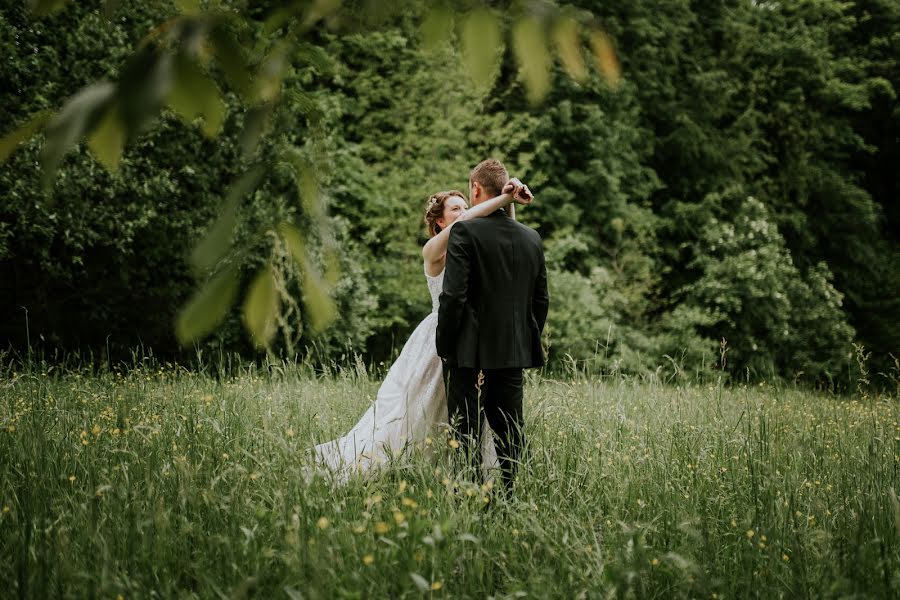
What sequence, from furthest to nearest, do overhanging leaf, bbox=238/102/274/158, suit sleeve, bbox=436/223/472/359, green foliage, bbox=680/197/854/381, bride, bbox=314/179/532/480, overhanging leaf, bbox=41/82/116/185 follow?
green foliage, bbox=680/197/854/381 < bride, bbox=314/179/532/480 < suit sleeve, bbox=436/223/472/359 < overhanging leaf, bbox=238/102/274/158 < overhanging leaf, bbox=41/82/116/185

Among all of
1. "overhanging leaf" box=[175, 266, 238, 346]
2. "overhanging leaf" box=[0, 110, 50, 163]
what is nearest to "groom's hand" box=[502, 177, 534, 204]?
"overhanging leaf" box=[175, 266, 238, 346]

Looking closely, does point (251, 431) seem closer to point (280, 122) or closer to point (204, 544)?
point (204, 544)

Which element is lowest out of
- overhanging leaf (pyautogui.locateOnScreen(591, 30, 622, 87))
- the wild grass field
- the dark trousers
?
the wild grass field

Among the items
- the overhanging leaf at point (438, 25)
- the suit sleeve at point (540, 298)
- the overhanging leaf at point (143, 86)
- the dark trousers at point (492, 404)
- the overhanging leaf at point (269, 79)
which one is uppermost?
the overhanging leaf at point (438, 25)

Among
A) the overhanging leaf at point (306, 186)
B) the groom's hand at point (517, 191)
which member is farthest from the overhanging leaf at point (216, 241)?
the groom's hand at point (517, 191)

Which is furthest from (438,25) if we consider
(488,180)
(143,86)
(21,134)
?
(488,180)

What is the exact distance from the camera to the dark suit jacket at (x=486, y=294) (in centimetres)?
373

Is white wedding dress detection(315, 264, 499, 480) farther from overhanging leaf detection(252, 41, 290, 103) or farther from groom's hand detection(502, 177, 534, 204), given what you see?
overhanging leaf detection(252, 41, 290, 103)

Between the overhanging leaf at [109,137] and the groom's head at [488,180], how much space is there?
3.14 m

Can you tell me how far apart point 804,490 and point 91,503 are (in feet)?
11.1

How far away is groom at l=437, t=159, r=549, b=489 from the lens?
375cm

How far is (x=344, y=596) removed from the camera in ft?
7.70

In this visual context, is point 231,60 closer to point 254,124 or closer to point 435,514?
point 254,124

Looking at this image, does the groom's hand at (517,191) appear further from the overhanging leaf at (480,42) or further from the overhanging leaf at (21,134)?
the overhanging leaf at (21,134)
